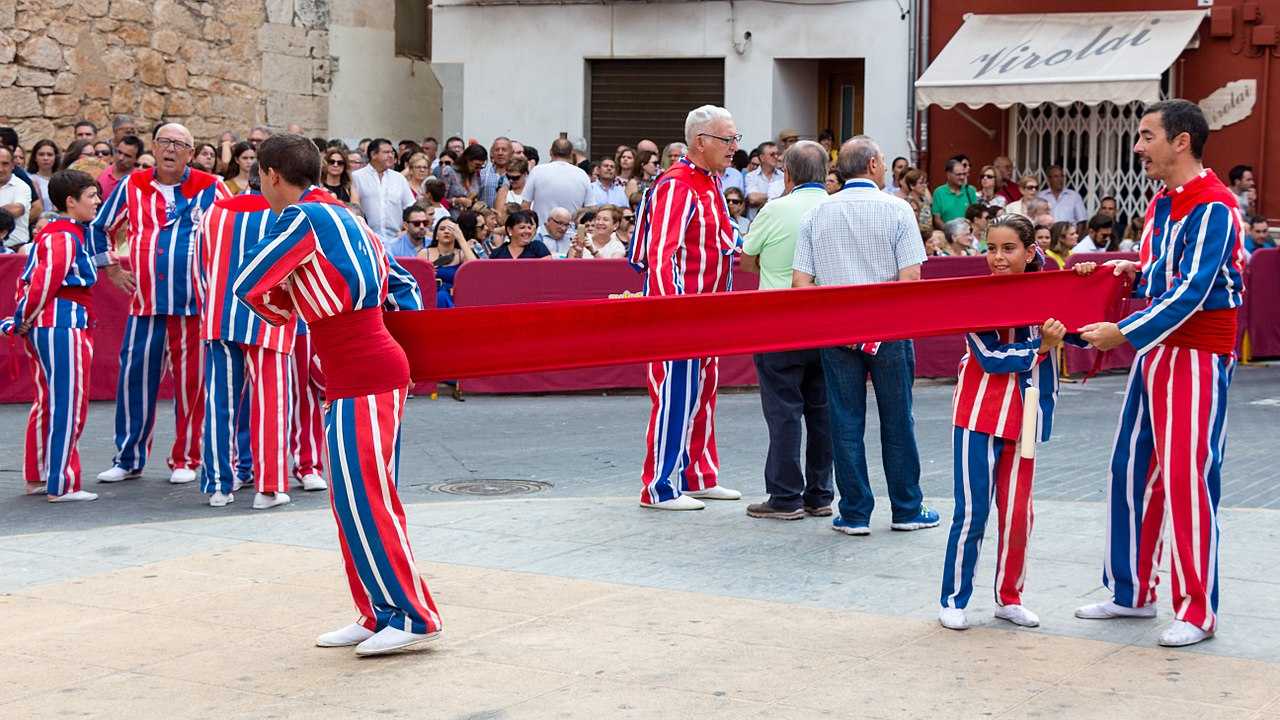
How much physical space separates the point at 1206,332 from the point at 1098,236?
11.2 m

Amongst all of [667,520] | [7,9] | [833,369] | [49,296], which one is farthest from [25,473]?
A: [7,9]

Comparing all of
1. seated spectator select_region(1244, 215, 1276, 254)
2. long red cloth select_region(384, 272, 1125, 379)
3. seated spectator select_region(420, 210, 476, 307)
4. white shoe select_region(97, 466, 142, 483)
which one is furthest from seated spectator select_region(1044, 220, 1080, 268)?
long red cloth select_region(384, 272, 1125, 379)

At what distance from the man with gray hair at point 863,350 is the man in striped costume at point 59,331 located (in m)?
3.90

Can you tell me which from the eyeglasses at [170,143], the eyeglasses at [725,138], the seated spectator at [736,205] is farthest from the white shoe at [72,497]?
the seated spectator at [736,205]

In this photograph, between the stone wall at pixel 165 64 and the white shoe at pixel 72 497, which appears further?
the stone wall at pixel 165 64

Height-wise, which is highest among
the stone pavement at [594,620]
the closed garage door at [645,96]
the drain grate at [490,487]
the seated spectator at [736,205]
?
the closed garage door at [645,96]

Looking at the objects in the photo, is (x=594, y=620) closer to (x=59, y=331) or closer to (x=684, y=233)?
(x=684, y=233)

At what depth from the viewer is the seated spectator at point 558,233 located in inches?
623

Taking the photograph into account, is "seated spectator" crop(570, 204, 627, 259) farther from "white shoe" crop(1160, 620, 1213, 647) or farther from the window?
the window

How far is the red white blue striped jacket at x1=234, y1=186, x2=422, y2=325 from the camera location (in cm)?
603

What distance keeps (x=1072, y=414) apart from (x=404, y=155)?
710 cm

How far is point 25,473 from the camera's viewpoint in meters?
9.99

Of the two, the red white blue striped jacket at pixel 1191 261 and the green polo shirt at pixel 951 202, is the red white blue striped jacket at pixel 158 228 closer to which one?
the red white blue striped jacket at pixel 1191 261

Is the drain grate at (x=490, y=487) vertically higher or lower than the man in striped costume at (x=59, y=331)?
lower
